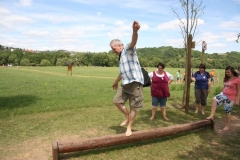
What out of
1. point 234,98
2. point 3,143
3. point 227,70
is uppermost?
point 227,70

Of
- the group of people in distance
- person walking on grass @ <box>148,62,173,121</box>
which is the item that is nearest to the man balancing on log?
the group of people in distance

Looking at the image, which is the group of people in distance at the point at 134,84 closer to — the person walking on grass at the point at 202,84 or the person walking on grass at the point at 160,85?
the person walking on grass at the point at 160,85

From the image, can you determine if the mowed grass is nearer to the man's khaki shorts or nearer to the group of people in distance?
the group of people in distance

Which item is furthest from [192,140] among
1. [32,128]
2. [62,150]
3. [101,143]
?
[32,128]

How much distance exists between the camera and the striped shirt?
4.52m

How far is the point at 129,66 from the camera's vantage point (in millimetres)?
4535

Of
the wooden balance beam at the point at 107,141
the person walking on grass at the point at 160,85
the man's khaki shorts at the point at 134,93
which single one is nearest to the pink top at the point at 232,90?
the wooden balance beam at the point at 107,141

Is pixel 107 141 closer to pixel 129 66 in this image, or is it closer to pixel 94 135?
pixel 94 135

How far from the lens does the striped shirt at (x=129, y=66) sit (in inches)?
178

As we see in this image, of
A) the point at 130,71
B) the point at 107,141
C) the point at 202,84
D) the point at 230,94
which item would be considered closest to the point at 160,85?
the point at 230,94

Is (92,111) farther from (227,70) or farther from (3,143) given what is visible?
(227,70)

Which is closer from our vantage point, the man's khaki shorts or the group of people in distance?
the group of people in distance

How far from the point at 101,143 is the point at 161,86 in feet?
11.2

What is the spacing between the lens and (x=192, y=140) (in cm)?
529
